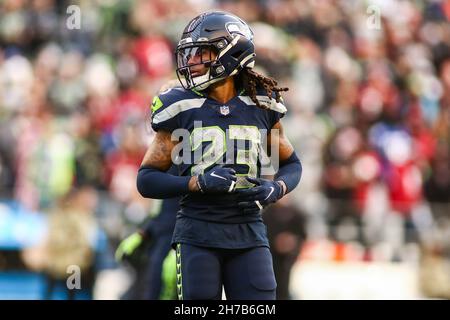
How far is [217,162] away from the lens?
5.59 metres

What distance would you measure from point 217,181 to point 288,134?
7819mm

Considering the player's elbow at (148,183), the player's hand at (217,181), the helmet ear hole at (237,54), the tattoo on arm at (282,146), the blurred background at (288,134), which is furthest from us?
the blurred background at (288,134)

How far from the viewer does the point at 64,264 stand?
33.2ft

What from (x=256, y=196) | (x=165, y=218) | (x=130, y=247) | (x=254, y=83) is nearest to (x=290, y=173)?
(x=256, y=196)

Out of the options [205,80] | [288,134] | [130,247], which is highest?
[288,134]

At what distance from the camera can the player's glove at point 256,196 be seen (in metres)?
5.52

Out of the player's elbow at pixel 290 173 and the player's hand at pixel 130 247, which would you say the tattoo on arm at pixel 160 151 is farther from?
the player's hand at pixel 130 247

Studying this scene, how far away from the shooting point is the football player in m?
5.51

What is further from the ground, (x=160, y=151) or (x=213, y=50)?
(x=213, y=50)

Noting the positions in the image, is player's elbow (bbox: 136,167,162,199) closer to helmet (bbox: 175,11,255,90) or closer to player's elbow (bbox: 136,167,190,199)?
player's elbow (bbox: 136,167,190,199)

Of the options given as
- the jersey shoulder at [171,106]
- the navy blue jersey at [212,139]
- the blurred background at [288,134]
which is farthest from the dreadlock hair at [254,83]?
the blurred background at [288,134]

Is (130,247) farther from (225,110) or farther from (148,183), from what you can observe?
(225,110)

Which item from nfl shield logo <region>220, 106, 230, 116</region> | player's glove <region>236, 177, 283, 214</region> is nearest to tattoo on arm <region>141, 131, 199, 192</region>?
nfl shield logo <region>220, 106, 230, 116</region>

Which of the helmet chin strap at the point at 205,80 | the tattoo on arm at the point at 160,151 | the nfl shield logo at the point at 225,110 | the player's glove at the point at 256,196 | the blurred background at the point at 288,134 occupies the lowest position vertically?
the player's glove at the point at 256,196
